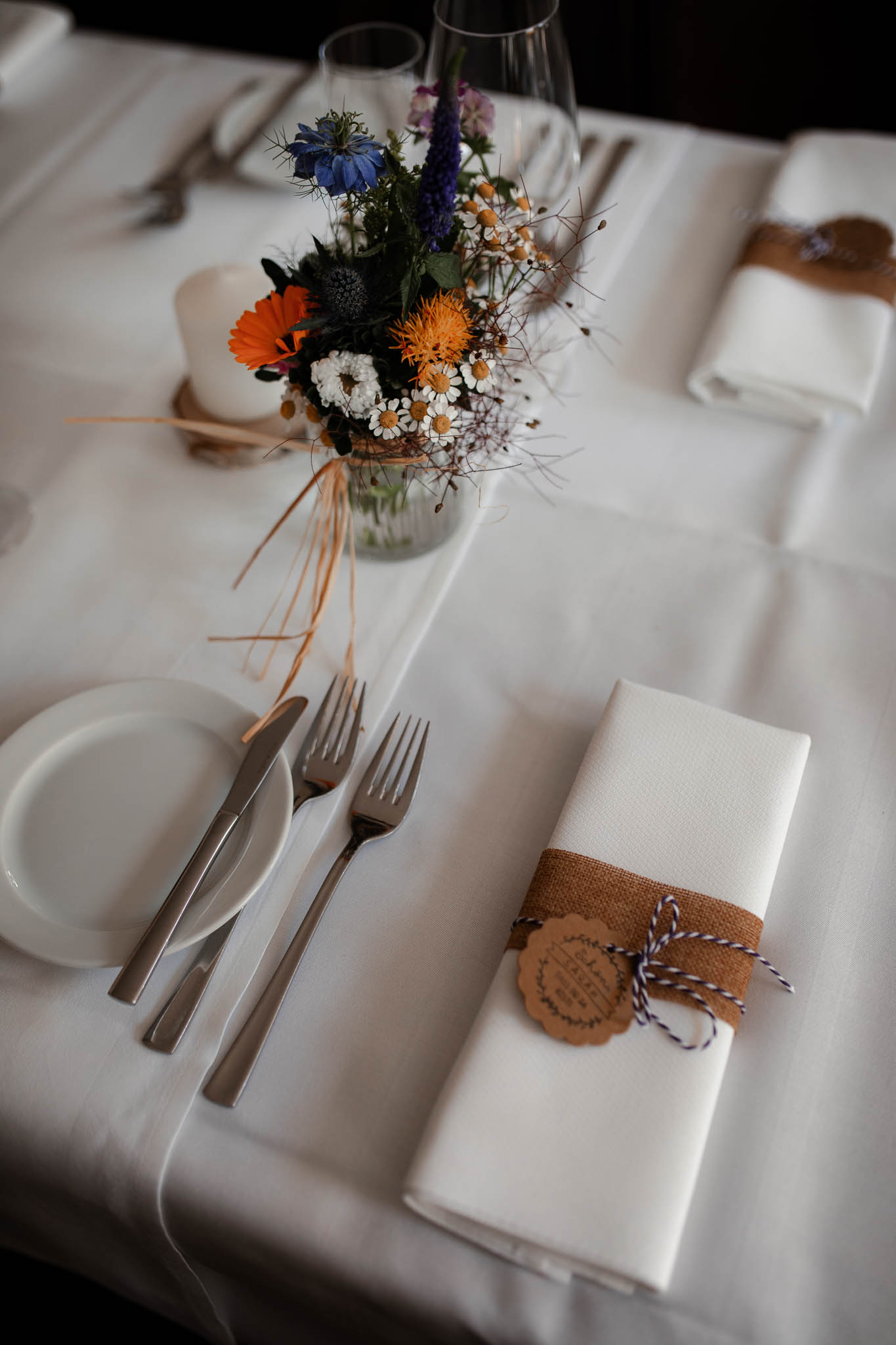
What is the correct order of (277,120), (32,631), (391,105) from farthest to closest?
(277,120) → (391,105) → (32,631)

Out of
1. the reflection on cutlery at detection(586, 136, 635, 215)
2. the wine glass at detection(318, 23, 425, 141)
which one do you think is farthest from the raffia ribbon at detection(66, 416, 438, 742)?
the reflection on cutlery at detection(586, 136, 635, 215)

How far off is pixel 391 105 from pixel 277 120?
35 centimetres

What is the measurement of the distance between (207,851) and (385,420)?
339 millimetres

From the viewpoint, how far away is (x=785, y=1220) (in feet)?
1.90

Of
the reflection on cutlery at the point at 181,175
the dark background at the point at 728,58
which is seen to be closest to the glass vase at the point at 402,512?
the reflection on cutlery at the point at 181,175

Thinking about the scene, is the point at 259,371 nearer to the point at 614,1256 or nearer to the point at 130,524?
the point at 130,524

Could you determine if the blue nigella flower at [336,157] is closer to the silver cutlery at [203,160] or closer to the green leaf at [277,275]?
the green leaf at [277,275]

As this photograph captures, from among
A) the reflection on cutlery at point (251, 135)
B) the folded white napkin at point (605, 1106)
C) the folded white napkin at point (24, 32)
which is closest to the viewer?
the folded white napkin at point (605, 1106)

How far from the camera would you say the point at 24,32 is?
58.7 inches

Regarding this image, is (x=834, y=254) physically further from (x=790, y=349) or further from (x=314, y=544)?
(x=314, y=544)

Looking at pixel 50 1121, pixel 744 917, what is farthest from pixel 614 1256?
pixel 50 1121

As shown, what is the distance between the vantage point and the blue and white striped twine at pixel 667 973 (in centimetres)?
61

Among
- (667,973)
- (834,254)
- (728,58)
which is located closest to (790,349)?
(834,254)

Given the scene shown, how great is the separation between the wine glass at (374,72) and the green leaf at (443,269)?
480mm
